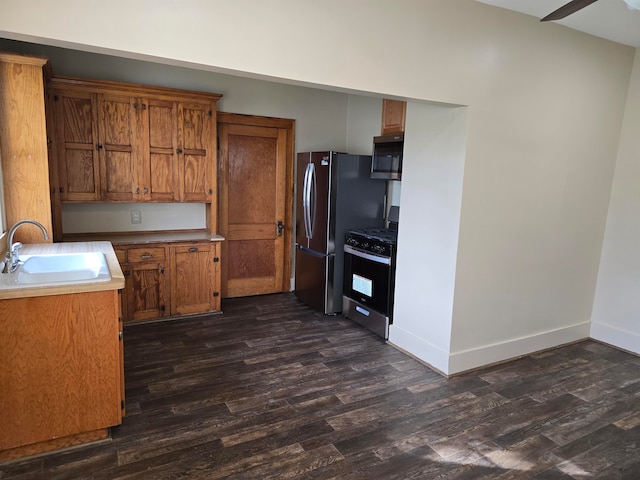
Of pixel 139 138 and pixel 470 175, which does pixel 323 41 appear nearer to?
pixel 470 175

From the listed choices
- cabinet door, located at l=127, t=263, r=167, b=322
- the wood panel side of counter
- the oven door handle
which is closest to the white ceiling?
the oven door handle

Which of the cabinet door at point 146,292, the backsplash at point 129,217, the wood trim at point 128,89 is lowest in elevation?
the cabinet door at point 146,292

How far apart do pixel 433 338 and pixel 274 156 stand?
2816mm

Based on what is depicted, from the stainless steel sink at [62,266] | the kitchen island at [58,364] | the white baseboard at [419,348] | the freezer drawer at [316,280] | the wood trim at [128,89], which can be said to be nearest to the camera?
the kitchen island at [58,364]

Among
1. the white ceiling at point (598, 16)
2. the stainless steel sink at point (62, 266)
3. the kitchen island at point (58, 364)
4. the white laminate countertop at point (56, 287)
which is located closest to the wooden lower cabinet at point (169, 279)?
the stainless steel sink at point (62, 266)

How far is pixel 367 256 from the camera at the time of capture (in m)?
4.03

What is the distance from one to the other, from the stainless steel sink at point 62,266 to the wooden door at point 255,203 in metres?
2.10

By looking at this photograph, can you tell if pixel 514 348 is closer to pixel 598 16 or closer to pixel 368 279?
pixel 368 279

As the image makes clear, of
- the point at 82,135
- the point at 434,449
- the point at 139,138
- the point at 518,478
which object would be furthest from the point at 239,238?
the point at 518,478

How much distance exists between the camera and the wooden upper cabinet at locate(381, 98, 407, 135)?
382 cm

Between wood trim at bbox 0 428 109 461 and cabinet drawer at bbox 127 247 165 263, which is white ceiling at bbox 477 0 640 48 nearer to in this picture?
cabinet drawer at bbox 127 247 165 263

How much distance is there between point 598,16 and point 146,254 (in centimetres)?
405

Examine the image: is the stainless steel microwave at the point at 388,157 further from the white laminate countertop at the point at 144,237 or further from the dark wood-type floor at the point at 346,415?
the white laminate countertop at the point at 144,237

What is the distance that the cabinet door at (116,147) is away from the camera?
3836mm
